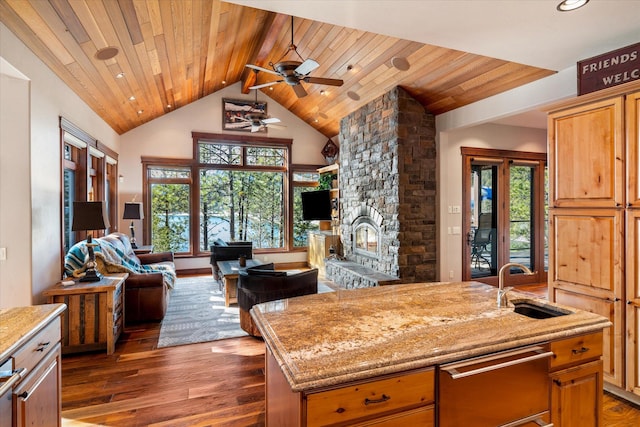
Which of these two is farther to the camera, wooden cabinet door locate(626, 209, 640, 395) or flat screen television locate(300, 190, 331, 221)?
flat screen television locate(300, 190, 331, 221)

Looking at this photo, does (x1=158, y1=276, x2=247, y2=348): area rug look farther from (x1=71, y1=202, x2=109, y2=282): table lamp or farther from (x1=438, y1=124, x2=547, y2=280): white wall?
(x1=438, y1=124, x2=547, y2=280): white wall

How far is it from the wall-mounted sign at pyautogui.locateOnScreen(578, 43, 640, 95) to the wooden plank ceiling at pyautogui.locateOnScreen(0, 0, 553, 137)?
34.8 inches

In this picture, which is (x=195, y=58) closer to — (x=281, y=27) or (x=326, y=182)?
(x=281, y=27)

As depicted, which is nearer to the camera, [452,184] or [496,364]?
[496,364]

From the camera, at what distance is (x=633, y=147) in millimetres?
2482

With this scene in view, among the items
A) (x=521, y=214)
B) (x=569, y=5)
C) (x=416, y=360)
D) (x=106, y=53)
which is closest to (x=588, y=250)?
(x=569, y=5)

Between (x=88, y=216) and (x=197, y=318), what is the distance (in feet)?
6.27

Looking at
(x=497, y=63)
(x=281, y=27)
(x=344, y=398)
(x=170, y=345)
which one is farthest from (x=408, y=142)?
(x=344, y=398)

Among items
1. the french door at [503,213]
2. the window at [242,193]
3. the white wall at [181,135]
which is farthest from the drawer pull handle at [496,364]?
the window at [242,193]

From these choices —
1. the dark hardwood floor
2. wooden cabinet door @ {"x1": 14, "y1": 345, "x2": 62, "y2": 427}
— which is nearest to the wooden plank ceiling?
wooden cabinet door @ {"x1": 14, "y1": 345, "x2": 62, "y2": 427}

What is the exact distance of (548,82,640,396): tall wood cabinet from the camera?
8.22 ft

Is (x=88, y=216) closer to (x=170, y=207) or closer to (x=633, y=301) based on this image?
(x=170, y=207)

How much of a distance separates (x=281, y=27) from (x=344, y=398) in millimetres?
5238

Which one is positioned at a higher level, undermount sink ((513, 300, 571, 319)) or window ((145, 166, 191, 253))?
window ((145, 166, 191, 253))
